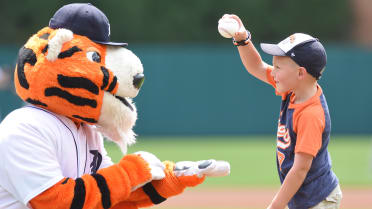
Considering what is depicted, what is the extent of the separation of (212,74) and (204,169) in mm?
15557

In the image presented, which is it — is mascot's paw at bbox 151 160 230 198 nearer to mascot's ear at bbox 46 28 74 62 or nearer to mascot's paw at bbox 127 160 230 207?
mascot's paw at bbox 127 160 230 207

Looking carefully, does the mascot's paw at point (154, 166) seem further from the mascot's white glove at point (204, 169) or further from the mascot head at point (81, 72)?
the mascot head at point (81, 72)

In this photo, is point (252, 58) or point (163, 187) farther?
point (252, 58)

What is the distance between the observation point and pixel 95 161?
3.13 meters

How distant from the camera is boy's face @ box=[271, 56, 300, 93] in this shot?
316 cm

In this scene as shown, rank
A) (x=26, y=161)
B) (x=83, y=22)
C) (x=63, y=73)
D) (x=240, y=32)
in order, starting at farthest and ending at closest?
(x=240, y=32) < (x=83, y=22) < (x=63, y=73) < (x=26, y=161)

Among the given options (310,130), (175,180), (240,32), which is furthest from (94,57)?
(310,130)

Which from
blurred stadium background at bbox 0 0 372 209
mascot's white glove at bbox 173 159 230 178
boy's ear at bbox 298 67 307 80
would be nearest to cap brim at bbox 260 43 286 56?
boy's ear at bbox 298 67 307 80

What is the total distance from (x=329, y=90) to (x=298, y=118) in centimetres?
1594

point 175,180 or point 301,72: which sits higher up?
point 301,72

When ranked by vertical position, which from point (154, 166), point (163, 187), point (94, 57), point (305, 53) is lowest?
point (163, 187)

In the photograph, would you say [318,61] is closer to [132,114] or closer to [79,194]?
[132,114]

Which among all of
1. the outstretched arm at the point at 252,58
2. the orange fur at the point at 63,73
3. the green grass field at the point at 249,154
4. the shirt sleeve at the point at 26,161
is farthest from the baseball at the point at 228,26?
the green grass field at the point at 249,154

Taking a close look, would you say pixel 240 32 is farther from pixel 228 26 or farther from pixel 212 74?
pixel 212 74
